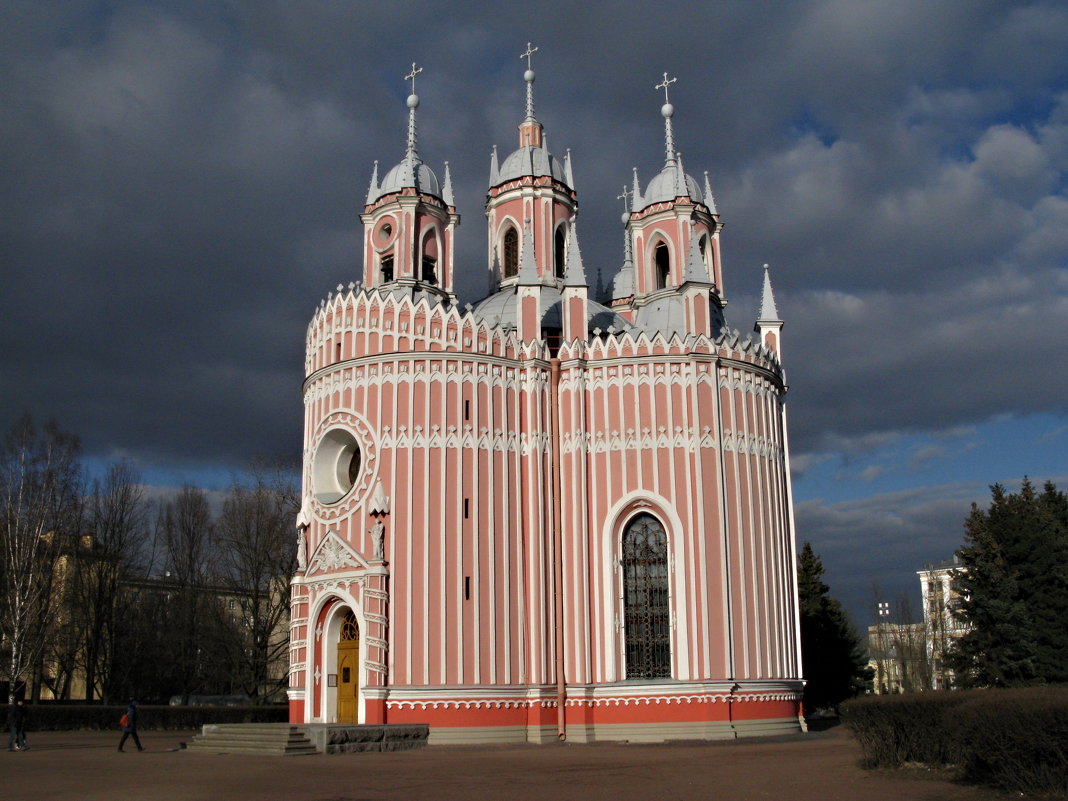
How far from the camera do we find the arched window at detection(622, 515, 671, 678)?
30.7 m

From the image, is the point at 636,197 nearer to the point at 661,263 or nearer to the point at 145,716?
the point at 661,263

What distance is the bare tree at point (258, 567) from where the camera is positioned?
48281 mm

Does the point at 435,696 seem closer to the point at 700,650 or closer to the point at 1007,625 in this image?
the point at 700,650

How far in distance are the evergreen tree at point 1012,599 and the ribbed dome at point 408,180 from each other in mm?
25033

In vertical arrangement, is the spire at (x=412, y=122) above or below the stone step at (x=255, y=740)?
above

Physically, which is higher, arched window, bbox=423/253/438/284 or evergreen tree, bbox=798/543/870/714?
arched window, bbox=423/253/438/284

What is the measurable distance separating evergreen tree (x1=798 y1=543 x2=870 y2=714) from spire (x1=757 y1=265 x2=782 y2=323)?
56.3ft

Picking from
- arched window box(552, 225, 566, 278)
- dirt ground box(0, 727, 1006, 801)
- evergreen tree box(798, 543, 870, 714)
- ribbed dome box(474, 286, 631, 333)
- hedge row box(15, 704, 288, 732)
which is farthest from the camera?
evergreen tree box(798, 543, 870, 714)

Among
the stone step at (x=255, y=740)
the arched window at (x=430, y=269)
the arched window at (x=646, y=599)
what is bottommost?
the stone step at (x=255, y=740)

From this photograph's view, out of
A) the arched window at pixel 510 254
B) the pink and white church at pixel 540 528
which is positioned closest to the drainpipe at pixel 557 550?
the pink and white church at pixel 540 528

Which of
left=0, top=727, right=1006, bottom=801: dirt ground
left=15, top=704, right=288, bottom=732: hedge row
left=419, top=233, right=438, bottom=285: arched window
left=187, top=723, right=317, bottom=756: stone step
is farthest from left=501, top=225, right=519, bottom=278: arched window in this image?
left=187, top=723, right=317, bottom=756: stone step

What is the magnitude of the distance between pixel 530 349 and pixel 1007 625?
20.8m

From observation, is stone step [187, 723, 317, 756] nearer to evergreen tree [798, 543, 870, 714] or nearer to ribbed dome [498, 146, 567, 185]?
ribbed dome [498, 146, 567, 185]

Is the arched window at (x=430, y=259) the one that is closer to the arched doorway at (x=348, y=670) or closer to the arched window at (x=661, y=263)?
the arched window at (x=661, y=263)
